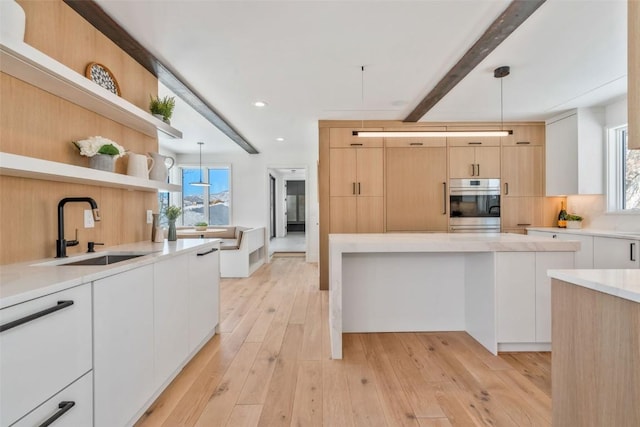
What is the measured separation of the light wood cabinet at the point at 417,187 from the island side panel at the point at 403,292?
1.76 m

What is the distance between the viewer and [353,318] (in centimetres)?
285

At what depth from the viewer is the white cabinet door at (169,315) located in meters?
1.79

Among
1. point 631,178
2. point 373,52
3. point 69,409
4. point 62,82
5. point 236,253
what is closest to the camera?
point 69,409

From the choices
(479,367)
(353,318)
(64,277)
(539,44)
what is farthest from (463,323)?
(64,277)

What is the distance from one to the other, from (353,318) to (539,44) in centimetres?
276

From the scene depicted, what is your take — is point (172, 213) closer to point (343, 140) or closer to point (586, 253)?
point (343, 140)

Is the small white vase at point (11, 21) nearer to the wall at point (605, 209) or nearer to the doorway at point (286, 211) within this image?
the wall at point (605, 209)

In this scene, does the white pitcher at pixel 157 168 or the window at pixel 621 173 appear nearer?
the white pitcher at pixel 157 168

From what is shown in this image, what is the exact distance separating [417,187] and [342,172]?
113 centimetres

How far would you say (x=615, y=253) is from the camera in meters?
3.26

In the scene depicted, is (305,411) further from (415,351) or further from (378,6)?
(378,6)

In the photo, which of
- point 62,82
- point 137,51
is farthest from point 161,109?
point 62,82

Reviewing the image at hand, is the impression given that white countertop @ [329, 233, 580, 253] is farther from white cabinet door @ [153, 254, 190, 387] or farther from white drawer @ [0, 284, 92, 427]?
white drawer @ [0, 284, 92, 427]

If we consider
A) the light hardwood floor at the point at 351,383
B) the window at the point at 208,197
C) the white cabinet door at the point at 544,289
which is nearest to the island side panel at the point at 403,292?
the light hardwood floor at the point at 351,383
